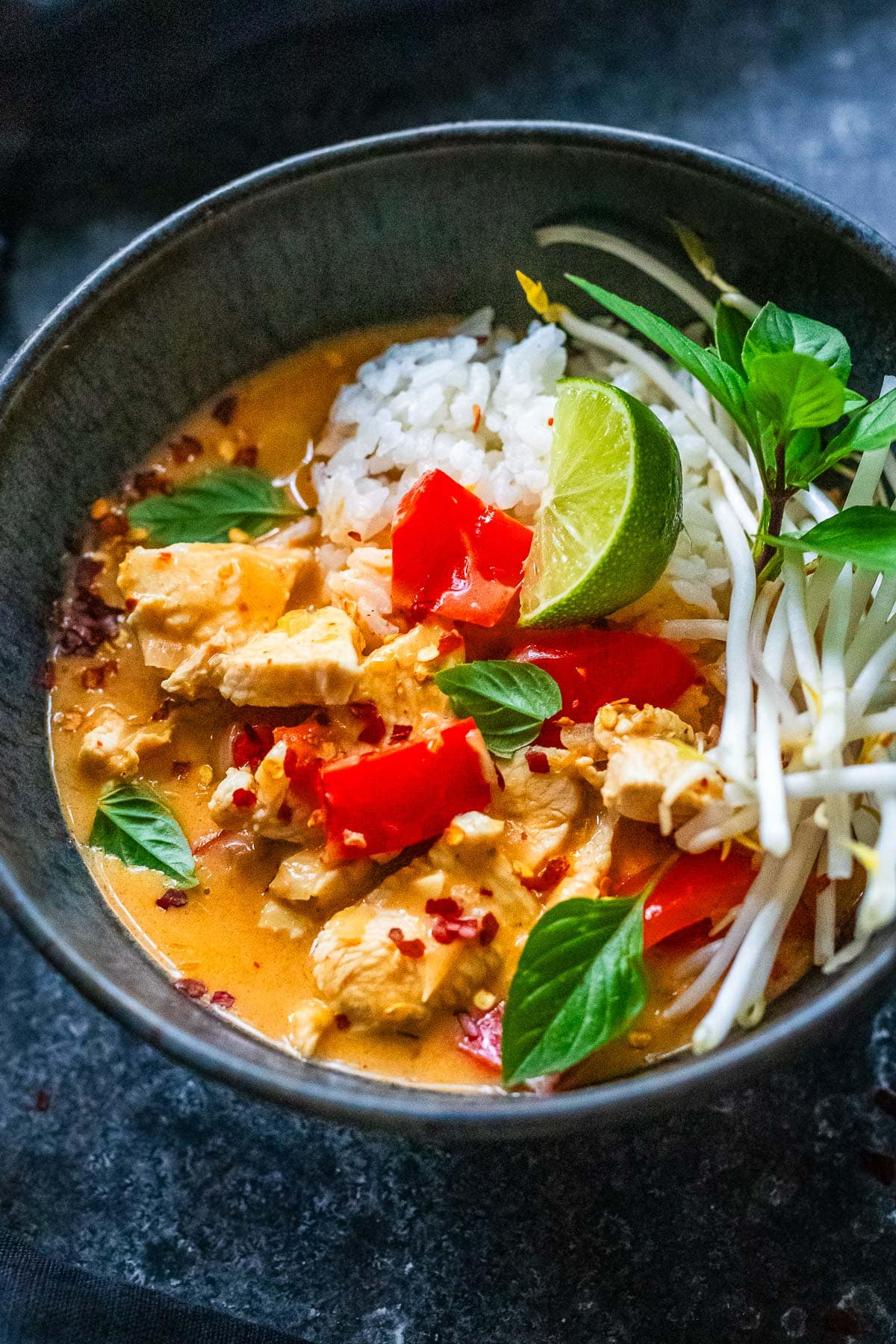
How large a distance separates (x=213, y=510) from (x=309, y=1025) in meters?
1.01

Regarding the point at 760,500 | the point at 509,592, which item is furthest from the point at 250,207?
the point at 760,500

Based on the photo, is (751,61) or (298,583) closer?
(298,583)

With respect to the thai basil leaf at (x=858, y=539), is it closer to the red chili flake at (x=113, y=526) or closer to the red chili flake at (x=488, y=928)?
the red chili flake at (x=488, y=928)

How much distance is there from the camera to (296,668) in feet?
6.48

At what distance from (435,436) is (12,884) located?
1.15 metres

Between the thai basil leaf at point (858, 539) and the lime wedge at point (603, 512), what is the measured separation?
0.21m

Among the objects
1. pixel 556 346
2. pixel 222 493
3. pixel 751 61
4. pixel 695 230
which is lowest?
pixel 222 493

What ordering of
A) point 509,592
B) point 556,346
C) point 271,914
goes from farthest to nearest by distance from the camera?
point 556,346
point 509,592
point 271,914

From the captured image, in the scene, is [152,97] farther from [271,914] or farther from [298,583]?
[271,914]


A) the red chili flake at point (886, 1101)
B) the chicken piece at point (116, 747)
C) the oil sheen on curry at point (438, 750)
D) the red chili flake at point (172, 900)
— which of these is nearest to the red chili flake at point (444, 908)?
the oil sheen on curry at point (438, 750)

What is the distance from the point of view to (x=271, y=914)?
2.02 m

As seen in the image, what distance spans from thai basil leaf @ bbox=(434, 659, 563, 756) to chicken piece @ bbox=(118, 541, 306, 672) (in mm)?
386

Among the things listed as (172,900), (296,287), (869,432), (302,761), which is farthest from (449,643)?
(296,287)

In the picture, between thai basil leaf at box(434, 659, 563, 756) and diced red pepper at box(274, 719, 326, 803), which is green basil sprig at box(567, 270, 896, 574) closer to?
thai basil leaf at box(434, 659, 563, 756)
